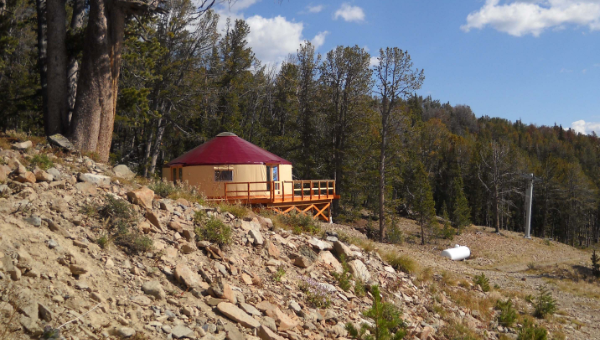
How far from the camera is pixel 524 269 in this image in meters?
A: 20.2

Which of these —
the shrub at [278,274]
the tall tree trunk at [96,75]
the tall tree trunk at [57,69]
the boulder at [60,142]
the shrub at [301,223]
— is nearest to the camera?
the shrub at [278,274]

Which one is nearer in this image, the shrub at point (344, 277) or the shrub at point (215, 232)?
the shrub at point (215, 232)

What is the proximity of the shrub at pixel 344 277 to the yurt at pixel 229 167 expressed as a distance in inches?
398

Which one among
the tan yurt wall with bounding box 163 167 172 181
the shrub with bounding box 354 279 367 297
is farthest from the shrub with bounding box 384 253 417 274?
the tan yurt wall with bounding box 163 167 172 181

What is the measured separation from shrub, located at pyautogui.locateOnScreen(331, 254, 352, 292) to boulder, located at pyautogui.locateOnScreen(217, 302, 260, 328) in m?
2.41

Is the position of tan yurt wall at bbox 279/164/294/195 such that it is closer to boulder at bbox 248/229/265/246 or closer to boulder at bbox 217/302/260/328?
boulder at bbox 248/229/265/246

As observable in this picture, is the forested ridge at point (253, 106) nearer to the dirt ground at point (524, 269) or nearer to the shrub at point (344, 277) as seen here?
the dirt ground at point (524, 269)

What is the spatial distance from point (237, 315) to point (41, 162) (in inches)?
158

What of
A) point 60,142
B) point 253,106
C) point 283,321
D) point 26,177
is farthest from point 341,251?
point 253,106

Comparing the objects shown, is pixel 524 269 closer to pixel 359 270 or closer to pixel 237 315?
pixel 359 270

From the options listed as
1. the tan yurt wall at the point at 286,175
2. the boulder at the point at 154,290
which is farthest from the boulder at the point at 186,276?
the tan yurt wall at the point at 286,175

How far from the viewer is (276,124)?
1390 inches

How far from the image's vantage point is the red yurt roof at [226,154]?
18.4 m

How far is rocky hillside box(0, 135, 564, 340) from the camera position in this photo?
372 centimetres
